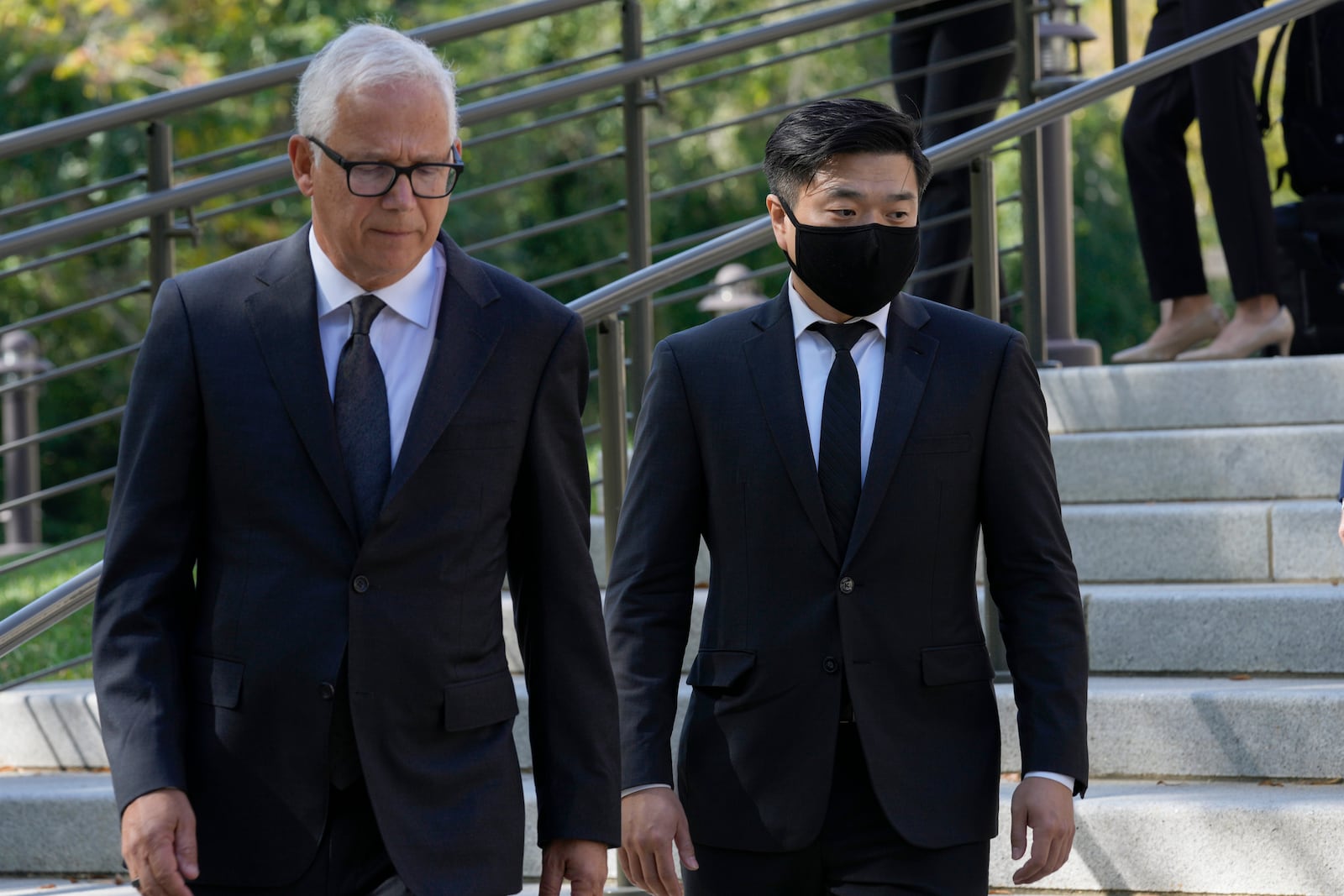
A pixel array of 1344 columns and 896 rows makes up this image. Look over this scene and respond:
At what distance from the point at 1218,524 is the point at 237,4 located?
47.3 feet

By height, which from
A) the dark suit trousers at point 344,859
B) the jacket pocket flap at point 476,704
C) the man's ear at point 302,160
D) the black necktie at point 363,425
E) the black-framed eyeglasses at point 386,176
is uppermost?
the man's ear at point 302,160

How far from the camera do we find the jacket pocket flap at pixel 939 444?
266cm

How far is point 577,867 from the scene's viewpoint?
2.38 meters

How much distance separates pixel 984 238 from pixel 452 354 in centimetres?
274

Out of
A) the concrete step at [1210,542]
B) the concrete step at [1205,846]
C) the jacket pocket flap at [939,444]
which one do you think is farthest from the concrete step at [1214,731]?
the jacket pocket flap at [939,444]

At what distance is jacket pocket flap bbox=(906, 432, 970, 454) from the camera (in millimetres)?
2660

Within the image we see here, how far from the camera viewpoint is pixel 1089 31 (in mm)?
6863

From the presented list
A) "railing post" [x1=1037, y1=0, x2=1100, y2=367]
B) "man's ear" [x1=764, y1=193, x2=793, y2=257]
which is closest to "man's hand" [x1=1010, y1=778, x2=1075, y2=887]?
"man's ear" [x1=764, y1=193, x2=793, y2=257]

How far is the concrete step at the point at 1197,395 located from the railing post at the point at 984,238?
3.06 ft

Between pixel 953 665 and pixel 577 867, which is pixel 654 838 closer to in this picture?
pixel 577 867

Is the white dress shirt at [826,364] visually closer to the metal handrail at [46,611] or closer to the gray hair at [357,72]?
the gray hair at [357,72]

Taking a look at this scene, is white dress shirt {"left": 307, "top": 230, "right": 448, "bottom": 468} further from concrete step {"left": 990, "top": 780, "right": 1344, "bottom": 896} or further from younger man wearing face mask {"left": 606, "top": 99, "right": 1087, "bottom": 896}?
concrete step {"left": 990, "top": 780, "right": 1344, "bottom": 896}

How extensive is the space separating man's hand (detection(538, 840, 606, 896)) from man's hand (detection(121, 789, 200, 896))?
0.47 metres

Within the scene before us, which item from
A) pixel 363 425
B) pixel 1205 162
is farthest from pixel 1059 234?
pixel 363 425
